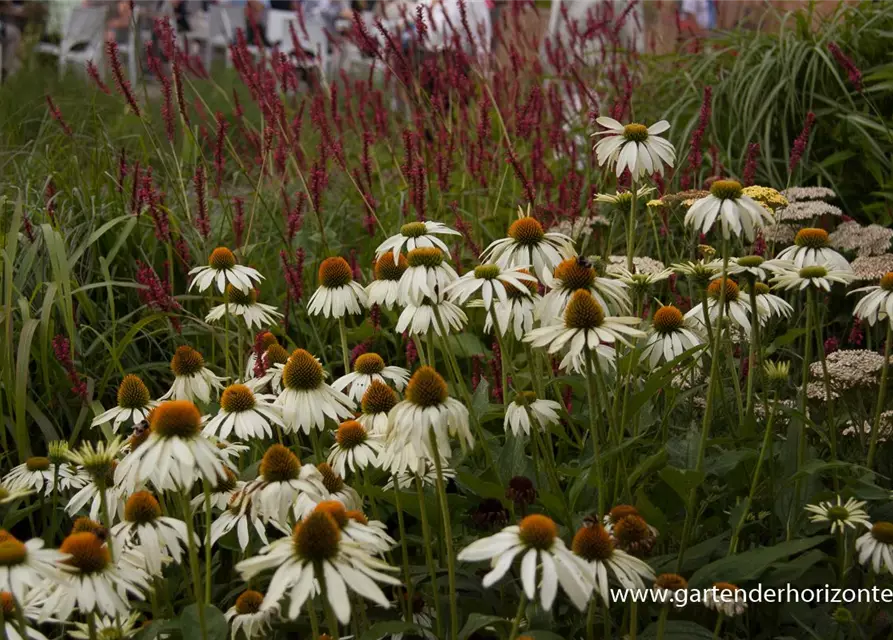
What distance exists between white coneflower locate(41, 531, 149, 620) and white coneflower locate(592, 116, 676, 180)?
1.00 meters

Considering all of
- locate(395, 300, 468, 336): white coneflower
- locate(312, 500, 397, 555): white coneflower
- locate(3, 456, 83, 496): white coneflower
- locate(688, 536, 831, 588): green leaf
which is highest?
locate(395, 300, 468, 336): white coneflower

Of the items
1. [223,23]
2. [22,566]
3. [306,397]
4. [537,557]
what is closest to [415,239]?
[306,397]

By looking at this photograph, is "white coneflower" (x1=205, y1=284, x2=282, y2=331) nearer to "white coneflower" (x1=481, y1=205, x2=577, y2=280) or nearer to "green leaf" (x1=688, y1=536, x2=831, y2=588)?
"white coneflower" (x1=481, y1=205, x2=577, y2=280)

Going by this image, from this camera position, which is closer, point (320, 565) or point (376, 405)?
point (320, 565)

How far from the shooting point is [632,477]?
5.24ft

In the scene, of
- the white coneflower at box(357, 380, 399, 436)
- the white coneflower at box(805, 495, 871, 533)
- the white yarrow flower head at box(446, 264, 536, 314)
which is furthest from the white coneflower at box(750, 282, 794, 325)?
the white coneflower at box(357, 380, 399, 436)

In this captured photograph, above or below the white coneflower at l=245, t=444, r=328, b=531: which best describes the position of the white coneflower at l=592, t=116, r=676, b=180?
above

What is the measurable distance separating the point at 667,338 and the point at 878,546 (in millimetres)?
517

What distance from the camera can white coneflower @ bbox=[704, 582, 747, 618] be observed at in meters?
1.38

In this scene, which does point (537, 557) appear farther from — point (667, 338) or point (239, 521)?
point (667, 338)

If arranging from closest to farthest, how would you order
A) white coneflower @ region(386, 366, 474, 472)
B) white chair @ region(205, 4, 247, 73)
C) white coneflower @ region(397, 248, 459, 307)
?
white coneflower @ region(386, 366, 474, 472)
white coneflower @ region(397, 248, 459, 307)
white chair @ region(205, 4, 247, 73)

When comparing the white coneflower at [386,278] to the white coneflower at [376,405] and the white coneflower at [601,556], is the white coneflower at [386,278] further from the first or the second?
the white coneflower at [601,556]

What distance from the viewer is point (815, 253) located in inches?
69.6

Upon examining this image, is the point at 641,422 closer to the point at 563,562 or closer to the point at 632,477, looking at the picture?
the point at 632,477
